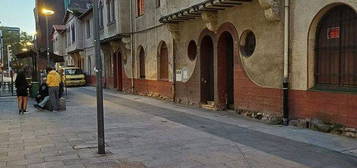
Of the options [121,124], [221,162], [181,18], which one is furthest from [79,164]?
[181,18]

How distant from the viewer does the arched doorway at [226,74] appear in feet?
48.9

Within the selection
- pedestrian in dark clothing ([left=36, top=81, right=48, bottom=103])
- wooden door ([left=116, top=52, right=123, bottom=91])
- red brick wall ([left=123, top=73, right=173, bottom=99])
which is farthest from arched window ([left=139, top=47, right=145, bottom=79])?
pedestrian in dark clothing ([left=36, top=81, right=48, bottom=103])

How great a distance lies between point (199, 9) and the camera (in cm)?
1409

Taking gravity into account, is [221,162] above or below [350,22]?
below

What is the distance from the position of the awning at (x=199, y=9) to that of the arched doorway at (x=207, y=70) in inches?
47.6

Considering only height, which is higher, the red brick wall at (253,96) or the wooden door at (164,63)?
the wooden door at (164,63)

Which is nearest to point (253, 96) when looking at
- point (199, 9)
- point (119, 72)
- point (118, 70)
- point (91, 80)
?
point (199, 9)

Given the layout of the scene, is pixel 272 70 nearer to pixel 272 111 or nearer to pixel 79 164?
pixel 272 111

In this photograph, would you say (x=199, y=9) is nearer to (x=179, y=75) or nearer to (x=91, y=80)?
(x=179, y=75)

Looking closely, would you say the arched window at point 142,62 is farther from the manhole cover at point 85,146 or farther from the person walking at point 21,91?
the manhole cover at point 85,146

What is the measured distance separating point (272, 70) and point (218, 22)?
372 centimetres

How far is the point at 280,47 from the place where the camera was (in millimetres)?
11180

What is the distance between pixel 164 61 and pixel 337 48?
11665 millimetres

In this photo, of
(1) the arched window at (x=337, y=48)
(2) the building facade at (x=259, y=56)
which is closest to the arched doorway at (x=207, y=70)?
(2) the building facade at (x=259, y=56)
